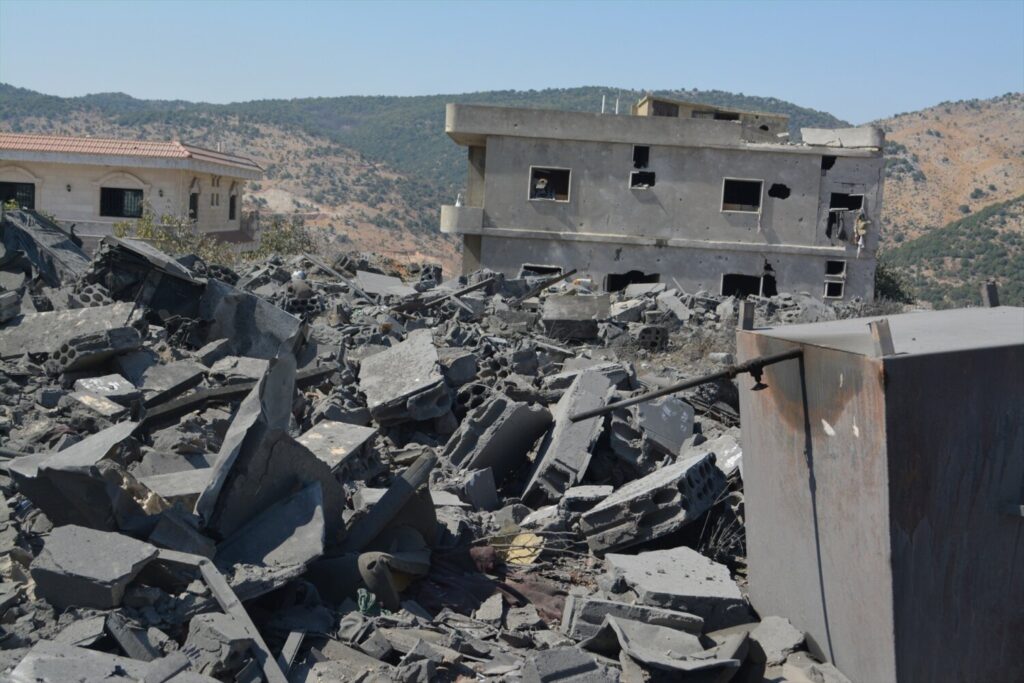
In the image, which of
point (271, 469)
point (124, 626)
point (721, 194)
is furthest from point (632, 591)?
point (721, 194)

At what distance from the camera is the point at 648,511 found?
6461 mm

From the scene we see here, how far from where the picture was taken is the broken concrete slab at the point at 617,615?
5344mm

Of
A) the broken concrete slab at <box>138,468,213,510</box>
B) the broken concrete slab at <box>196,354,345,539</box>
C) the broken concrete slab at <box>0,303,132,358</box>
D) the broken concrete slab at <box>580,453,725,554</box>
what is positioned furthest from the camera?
the broken concrete slab at <box>0,303,132,358</box>

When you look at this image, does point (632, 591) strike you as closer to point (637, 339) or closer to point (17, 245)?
point (637, 339)

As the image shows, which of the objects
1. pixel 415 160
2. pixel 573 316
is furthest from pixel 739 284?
pixel 415 160

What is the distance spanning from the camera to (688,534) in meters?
6.73

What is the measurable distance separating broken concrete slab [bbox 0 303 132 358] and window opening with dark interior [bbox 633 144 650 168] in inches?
682

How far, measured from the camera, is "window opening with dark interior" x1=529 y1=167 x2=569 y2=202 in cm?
2521

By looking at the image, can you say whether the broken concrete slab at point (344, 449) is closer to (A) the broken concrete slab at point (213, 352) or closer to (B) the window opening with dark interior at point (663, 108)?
(A) the broken concrete slab at point (213, 352)

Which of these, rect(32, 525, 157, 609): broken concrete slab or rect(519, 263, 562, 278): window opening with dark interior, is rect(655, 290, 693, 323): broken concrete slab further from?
rect(32, 525, 157, 609): broken concrete slab

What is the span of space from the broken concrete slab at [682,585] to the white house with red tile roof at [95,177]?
26.5 meters

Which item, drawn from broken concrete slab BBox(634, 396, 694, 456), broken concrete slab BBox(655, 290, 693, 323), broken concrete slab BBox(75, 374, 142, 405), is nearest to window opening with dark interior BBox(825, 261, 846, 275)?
broken concrete slab BBox(655, 290, 693, 323)

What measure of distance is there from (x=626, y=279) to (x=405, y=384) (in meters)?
17.1

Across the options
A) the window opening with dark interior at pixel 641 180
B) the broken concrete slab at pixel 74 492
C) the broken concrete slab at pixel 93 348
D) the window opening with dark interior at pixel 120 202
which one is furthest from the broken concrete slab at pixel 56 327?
the window opening with dark interior at pixel 120 202
